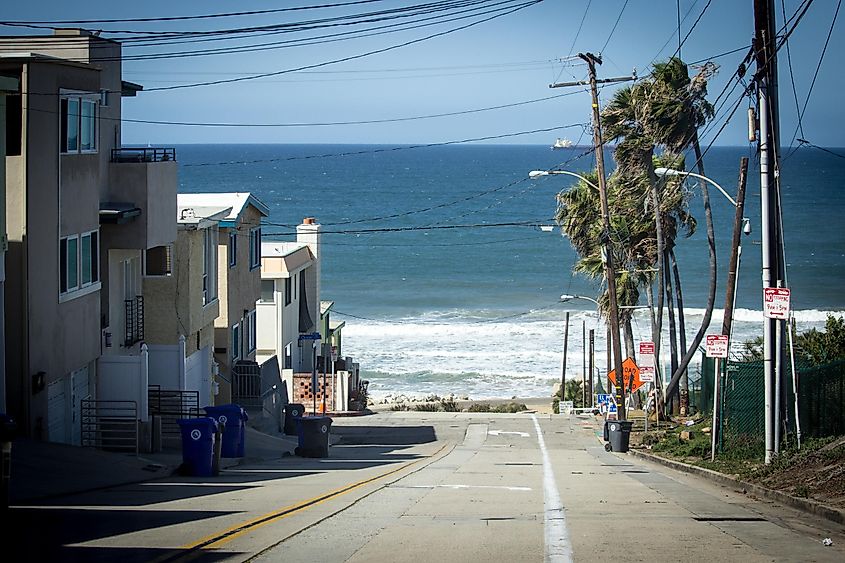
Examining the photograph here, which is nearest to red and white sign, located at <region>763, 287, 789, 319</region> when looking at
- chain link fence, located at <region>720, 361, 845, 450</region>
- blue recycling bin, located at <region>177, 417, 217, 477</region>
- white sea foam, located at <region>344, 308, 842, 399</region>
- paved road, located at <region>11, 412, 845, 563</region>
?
chain link fence, located at <region>720, 361, 845, 450</region>

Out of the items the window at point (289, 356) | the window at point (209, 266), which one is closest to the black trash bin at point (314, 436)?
the window at point (209, 266)

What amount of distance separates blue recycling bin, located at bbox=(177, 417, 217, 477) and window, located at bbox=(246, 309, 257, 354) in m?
19.3

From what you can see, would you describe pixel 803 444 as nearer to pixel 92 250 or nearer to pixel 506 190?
pixel 92 250

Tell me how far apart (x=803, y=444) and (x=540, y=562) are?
421 inches

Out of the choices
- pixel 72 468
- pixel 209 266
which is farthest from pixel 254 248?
pixel 72 468

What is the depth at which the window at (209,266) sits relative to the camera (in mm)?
32750

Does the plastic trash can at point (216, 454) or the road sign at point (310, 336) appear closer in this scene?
the plastic trash can at point (216, 454)

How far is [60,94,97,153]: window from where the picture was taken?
22.3m

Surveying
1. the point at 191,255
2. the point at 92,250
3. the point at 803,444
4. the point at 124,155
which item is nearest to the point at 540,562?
the point at 803,444

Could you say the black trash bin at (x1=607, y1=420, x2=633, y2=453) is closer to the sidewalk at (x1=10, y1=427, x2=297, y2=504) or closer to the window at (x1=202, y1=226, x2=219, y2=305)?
the window at (x1=202, y1=226, x2=219, y2=305)

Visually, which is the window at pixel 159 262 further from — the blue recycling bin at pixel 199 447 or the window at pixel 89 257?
the blue recycling bin at pixel 199 447

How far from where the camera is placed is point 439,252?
395 ft

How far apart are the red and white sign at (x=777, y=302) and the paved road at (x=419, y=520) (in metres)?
3.21

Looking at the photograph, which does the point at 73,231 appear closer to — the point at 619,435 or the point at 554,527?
the point at 554,527
